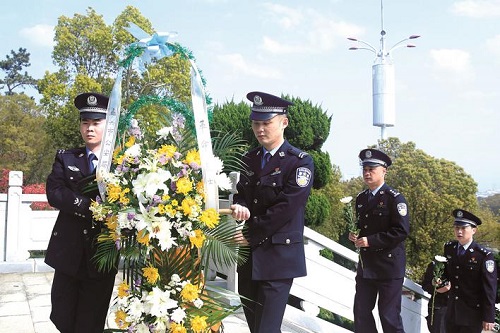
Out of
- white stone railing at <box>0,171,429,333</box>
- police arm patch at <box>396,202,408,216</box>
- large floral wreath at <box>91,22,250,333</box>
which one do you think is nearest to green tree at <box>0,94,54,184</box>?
white stone railing at <box>0,171,429,333</box>

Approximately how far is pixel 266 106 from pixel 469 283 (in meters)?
3.32

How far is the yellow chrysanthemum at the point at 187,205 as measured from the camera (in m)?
2.54

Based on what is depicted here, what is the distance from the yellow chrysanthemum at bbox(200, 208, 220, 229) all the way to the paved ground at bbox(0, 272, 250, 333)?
2.31 metres

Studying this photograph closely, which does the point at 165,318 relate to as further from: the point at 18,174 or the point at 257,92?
the point at 18,174

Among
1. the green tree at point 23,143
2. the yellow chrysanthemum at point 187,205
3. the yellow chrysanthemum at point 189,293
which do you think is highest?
the green tree at point 23,143

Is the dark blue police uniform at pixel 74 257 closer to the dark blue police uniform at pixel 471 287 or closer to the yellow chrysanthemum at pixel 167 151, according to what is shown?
the yellow chrysanthemum at pixel 167 151

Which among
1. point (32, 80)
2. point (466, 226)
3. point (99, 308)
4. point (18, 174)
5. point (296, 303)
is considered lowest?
point (296, 303)

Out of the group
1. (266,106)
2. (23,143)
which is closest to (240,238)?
(266,106)

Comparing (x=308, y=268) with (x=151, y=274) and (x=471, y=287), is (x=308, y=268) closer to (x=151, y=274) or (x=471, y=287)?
(x=471, y=287)

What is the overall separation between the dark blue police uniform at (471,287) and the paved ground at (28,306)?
2.22m

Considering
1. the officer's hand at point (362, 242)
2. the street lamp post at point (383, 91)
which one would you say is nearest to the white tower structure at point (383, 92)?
the street lamp post at point (383, 91)

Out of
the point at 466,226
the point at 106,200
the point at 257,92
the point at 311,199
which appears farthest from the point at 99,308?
the point at 311,199

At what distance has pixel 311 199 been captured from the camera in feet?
36.8

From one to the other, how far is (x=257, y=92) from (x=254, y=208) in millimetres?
761
